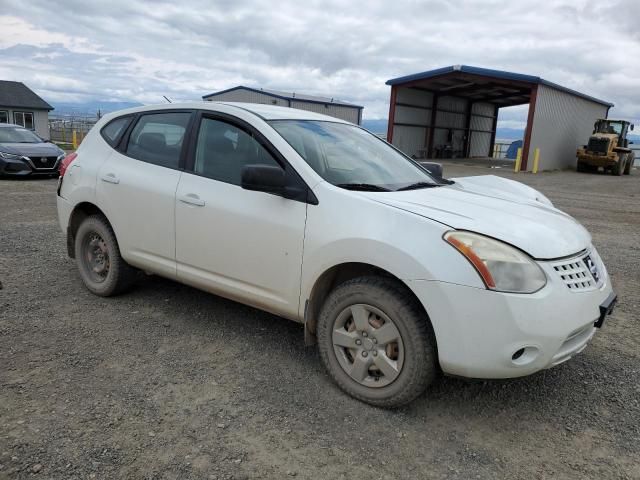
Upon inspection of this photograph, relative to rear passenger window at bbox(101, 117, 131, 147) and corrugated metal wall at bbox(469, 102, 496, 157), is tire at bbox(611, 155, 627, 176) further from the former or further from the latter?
rear passenger window at bbox(101, 117, 131, 147)

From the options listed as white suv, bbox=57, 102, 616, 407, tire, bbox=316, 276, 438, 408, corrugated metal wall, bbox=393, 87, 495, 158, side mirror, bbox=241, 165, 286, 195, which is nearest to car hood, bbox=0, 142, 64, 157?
white suv, bbox=57, 102, 616, 407

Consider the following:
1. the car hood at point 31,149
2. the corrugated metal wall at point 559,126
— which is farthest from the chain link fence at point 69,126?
the corrugated metal wall at point 559,126

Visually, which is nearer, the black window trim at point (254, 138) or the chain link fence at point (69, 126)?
the black window trim at point (254, 138)

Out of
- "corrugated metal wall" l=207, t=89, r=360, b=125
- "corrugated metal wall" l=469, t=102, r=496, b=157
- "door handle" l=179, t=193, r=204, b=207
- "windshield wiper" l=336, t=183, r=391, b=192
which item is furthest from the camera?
"corrugated metal wall" l=469, t=102, r=496, b=157

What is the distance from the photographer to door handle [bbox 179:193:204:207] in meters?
3.60

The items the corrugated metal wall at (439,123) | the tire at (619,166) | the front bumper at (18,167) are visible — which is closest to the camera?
the front bumper at (18,167)

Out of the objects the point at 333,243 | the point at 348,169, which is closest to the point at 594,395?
the point at 333,243

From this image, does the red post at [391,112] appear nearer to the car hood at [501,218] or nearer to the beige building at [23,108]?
the beige building at [23,108]

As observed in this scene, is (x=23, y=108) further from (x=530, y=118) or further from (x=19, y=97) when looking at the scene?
(x=530, y=118)

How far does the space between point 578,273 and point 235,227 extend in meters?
2.07

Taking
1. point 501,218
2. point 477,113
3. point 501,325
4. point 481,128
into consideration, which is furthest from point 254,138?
point 481,128

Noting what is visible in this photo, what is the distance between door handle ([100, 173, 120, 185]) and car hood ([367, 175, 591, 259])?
231 cm

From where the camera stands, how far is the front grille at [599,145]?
951 inches

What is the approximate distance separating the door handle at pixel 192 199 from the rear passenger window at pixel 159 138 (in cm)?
32
